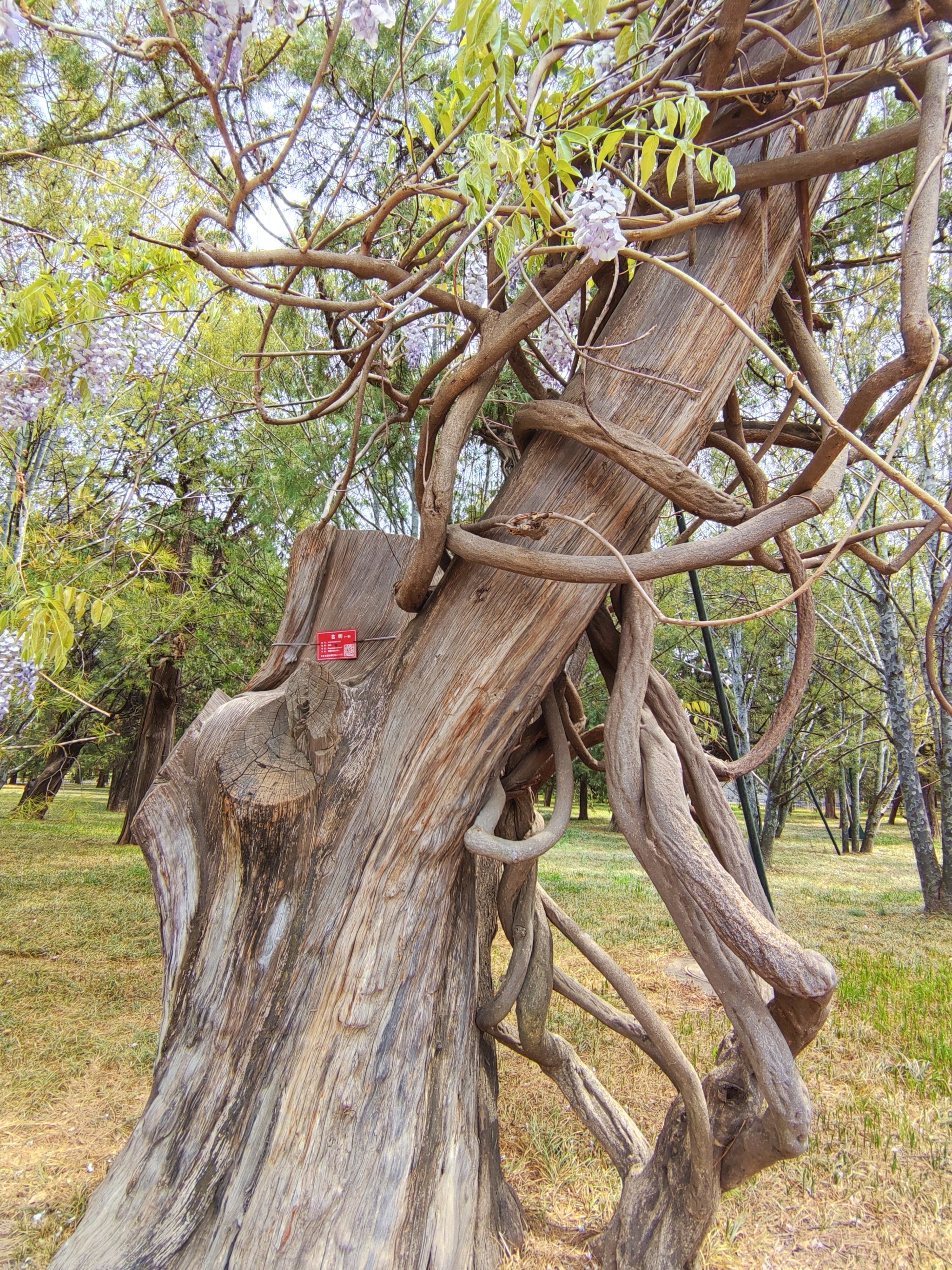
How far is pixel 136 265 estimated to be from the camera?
2168mm

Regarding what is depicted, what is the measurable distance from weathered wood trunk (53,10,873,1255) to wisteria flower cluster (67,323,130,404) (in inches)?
71.1

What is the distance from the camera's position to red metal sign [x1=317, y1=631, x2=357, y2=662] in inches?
76.3

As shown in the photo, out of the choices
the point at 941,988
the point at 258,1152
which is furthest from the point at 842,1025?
the point at 258,1152

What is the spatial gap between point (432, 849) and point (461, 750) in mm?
212

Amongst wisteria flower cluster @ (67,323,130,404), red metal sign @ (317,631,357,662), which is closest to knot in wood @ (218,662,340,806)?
red metal sign @ (317,631,357,662)

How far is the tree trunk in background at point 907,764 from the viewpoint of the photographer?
657 centimetres

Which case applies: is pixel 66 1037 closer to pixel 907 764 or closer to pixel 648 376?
pixel 648 376

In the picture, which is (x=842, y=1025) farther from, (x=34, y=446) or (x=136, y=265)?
(x=34, y=446)

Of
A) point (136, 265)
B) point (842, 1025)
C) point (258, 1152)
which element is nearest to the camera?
point (258, 1152)

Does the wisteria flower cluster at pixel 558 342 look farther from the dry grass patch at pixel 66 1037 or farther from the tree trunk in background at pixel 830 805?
the tree trunk in background at pixel 830 805

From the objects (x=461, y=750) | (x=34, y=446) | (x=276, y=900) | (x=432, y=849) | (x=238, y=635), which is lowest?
(x=276, y=900)

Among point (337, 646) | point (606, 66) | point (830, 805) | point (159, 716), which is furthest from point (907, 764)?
point (830, 805)

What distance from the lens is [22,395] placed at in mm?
2826

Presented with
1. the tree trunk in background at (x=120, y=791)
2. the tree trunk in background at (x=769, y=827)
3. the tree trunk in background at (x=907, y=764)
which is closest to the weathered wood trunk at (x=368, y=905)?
the tree trunk in background at (x=907, y=764)
